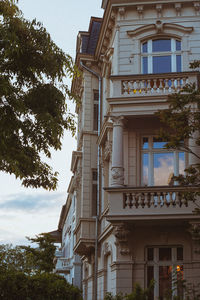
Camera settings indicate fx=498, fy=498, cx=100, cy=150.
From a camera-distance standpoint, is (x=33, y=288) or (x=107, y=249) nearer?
(x=33, y=288)

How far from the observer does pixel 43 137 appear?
1399cm

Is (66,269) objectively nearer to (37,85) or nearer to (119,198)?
(119,198)

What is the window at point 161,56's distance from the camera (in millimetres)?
19391

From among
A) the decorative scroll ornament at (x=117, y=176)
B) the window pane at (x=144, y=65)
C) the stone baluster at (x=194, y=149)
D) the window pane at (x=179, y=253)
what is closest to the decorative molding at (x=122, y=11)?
the window pane at (x=144, y=65)

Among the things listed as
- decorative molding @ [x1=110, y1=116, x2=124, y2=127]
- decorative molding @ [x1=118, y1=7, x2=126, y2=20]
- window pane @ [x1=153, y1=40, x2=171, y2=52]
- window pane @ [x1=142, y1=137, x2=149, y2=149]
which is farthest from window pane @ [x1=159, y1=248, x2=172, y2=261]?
decorative molding @ [x1=118, y1=7, x2=126, y2=20]

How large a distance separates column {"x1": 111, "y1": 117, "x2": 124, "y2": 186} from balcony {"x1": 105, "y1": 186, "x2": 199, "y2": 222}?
47 cm

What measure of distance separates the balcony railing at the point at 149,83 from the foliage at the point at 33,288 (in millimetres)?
7255

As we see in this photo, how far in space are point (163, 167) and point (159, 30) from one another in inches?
218

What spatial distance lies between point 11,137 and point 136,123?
661 cm

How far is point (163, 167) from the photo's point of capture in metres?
18.3

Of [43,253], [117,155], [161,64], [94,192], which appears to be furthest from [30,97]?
[43,253]

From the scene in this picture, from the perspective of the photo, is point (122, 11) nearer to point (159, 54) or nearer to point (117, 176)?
point (159, 54)

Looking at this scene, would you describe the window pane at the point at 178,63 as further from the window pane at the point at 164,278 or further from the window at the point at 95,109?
the window pane at the point at 164,278

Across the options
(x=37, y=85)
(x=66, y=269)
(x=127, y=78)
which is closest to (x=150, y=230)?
(x=127, y=78)
